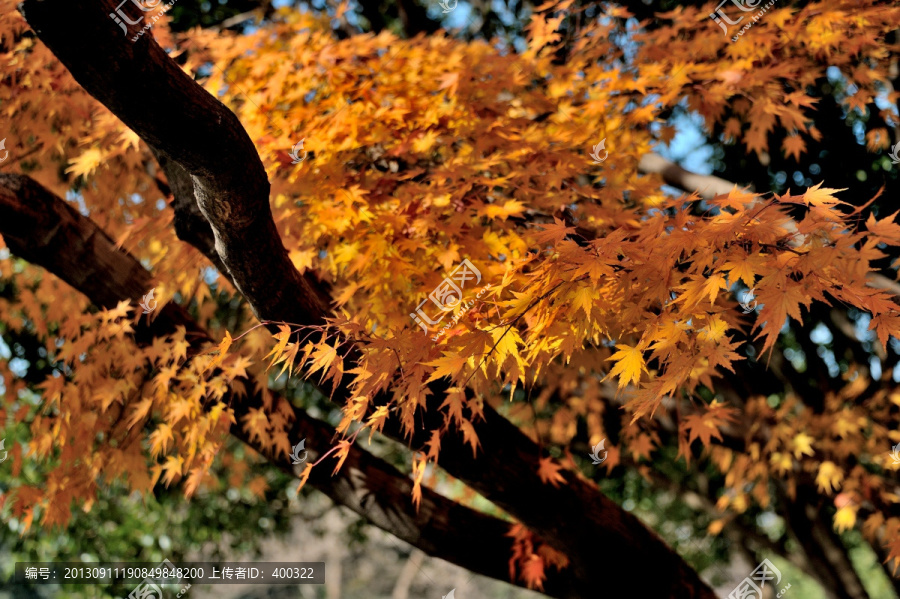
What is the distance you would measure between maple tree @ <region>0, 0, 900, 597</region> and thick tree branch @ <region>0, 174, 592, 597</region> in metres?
0.01

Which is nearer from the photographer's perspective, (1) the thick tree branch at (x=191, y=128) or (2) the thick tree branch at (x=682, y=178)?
(1) the thick tree branch at (x=191, y=128)

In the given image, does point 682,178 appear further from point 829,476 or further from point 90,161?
point 90,161

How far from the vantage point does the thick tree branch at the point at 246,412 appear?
273cm

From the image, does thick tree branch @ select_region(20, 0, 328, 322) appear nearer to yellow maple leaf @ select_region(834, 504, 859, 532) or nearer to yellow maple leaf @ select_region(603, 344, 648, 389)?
yellow maple leaf @ select_region(603, 344, 648, 389)

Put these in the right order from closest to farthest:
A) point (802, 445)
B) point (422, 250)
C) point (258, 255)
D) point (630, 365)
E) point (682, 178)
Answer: point (630, 365)
point (258, 255)
point (422, 250)
point (682, 178)
point (802, 445)

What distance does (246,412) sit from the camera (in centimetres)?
301

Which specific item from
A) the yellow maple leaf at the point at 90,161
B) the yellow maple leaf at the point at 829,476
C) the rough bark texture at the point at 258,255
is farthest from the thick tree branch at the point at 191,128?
the yellow maple leaf at the point at 829,476

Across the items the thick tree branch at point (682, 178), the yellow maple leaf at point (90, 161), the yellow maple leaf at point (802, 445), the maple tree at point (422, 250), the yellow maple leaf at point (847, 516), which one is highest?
the yellow maple leaf at point (90, 161)

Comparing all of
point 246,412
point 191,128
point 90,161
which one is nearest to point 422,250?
point 191,128

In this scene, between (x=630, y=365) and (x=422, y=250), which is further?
(x=422, y=250)

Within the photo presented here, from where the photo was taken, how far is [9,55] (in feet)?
11.1

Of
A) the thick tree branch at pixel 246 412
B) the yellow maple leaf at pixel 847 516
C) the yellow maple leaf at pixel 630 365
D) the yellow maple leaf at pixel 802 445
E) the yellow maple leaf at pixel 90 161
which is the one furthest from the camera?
the yellow maple leaf at pixel 802 445

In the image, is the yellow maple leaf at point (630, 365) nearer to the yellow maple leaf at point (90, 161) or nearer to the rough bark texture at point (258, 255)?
the rough bark texture at point (258, 255)

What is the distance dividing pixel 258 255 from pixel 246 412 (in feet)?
3.64
